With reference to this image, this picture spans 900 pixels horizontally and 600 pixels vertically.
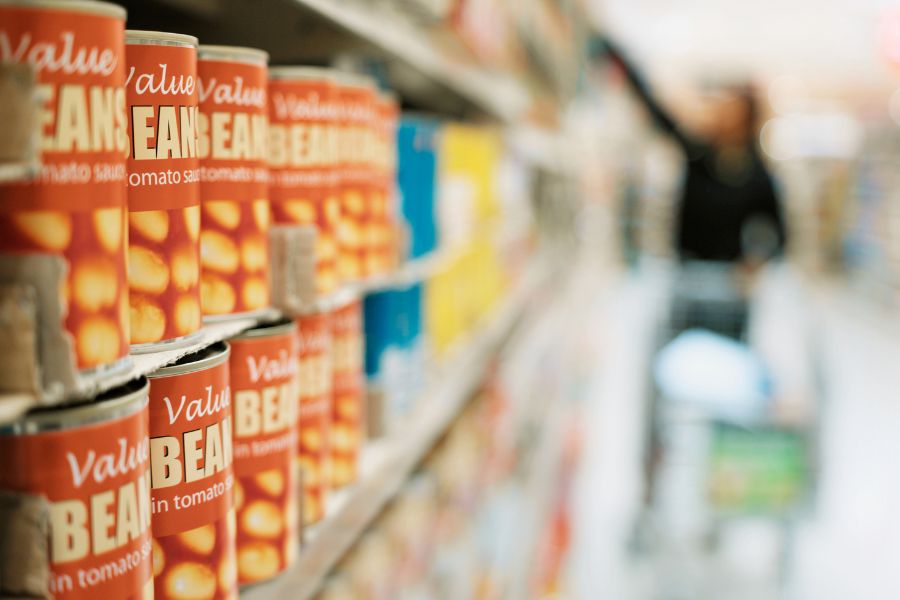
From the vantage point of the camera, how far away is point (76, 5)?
21.4 inches

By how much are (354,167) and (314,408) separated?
0.33m

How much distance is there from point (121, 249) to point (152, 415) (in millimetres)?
165

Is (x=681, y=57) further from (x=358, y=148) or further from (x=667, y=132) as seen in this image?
(x=358, y=148)

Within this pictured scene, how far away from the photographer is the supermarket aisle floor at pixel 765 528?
368cm

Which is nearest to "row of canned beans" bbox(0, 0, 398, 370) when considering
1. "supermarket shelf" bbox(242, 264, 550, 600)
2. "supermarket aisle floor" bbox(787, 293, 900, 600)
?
"supermarket shelf" bbox(242, 264, 550, 600)

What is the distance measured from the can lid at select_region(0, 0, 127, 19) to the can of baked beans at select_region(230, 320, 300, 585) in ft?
1.14

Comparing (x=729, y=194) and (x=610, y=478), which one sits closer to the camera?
(x=729, y=194)

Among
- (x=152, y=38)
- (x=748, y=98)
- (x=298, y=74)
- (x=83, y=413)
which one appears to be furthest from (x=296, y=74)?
(x=748, y=98)

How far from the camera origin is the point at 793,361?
6.33 meters

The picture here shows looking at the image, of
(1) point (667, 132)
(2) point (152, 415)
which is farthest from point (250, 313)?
(1) point (667, 132)

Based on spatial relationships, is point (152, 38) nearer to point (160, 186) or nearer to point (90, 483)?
point (160, 186)

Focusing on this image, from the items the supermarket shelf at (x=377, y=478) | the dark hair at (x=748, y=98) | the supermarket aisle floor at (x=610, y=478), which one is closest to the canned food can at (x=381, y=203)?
the supermarket shelf at (x=377, y=478)

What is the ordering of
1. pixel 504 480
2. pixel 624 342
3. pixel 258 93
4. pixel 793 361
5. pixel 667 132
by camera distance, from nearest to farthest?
pixel 258 93, pixel 504 480, pixel 667 132, pixel 793 361, pixel 624 342

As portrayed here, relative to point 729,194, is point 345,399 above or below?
below
